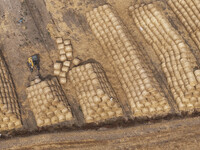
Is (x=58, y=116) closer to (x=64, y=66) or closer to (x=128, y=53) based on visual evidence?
(x=64, y=66)

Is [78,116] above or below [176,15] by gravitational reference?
below

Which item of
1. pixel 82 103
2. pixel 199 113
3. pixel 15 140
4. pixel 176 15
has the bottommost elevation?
pixel 199 113

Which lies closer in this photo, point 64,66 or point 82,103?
point 82,103

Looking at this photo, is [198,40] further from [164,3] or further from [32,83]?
[32,83]

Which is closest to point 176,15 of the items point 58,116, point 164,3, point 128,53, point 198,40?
point 164,3

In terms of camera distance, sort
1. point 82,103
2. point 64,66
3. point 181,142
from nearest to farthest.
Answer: point 181,142 → point 82,103 → point 64,66

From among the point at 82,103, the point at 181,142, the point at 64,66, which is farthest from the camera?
the point at 64,66

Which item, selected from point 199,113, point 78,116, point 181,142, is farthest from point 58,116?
point 199,113
